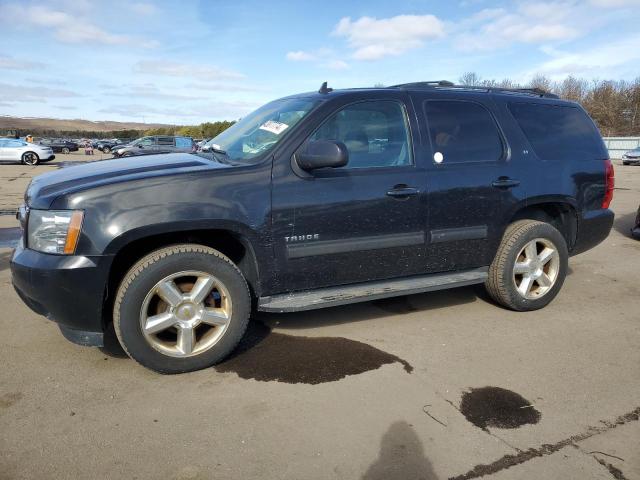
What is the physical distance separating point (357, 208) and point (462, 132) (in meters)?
1.26

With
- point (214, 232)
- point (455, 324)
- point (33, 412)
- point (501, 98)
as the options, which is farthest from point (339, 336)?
point (501, 98)

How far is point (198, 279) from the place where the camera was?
3.21 meters

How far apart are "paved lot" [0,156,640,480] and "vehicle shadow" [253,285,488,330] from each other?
3 centimetres

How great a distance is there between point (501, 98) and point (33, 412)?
427 centimetres

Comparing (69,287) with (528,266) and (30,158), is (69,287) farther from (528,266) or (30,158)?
(30,158)

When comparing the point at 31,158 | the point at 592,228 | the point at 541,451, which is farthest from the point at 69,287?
the point at 31,158

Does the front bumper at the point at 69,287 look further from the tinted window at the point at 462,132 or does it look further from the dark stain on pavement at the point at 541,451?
the tinted window at the point at 462,132

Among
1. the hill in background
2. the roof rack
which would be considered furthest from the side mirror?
the hill in background

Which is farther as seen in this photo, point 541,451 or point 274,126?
point 274,126

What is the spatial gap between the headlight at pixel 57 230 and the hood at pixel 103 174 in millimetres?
80

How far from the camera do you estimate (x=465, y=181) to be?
394 cm

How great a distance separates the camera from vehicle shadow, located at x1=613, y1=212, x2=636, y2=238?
823 cm

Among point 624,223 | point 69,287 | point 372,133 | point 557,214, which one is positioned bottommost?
point 624,223

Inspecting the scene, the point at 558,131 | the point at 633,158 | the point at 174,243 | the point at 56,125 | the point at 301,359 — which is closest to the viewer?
the point at 174,243
